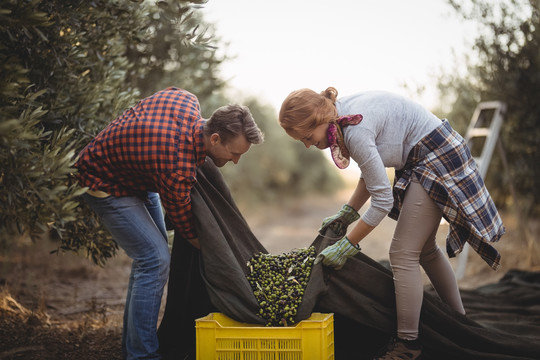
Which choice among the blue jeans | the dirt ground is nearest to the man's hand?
the blue jeans

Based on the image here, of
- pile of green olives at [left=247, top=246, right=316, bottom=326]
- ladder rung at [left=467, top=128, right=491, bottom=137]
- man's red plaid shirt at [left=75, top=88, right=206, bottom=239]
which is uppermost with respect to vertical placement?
man's red plaid shirt at [left=75, top=88, right=206, bottom=239]

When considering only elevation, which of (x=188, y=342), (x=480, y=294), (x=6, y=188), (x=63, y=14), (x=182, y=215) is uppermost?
(x=63, y=14)

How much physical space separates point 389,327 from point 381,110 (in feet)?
4.36

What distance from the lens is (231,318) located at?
10.4 ft

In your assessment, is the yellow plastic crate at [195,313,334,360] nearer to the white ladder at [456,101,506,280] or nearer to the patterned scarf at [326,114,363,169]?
the patterned scarf at [326,114,363,169]

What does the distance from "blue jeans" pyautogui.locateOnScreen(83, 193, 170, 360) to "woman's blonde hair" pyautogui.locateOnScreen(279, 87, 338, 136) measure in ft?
3.38

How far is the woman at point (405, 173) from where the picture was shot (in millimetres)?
3059

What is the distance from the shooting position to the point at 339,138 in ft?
10.2

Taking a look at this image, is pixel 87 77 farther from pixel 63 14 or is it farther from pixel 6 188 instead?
pixel 6 188

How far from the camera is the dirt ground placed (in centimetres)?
373

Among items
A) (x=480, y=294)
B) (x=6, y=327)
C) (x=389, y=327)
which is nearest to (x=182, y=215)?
(x=389, y=327)

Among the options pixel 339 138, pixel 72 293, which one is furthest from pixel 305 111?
pixel 72 293

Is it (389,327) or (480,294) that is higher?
(389,327)

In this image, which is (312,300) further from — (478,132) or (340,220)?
(478,132)
